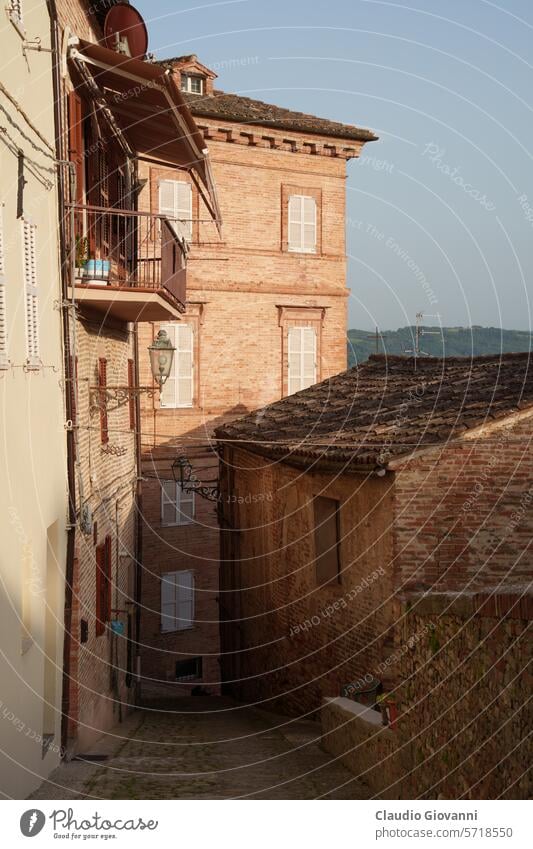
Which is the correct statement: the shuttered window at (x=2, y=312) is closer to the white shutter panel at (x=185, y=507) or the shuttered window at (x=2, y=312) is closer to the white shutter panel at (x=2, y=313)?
the white shutter panel at (x=2, y=313)

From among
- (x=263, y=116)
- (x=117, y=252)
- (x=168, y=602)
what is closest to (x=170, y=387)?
(x=168, y=602)

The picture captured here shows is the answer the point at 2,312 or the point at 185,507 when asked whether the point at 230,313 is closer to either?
the point at 185,507

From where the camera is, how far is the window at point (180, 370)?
982 inches

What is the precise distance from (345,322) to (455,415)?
14.8m

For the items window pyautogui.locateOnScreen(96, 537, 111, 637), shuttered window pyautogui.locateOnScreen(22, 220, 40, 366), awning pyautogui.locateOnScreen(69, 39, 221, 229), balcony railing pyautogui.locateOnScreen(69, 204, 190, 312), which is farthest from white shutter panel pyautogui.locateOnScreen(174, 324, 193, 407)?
shuttered window pyautogui.locateOnScreen(22, 220, 40, 366)

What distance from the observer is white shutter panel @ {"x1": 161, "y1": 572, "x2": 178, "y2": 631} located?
84.0 ft

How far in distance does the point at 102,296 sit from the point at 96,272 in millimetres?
317

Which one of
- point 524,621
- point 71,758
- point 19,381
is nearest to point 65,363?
point 19,381

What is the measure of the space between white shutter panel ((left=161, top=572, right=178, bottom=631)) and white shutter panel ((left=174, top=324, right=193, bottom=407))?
4.55 metres

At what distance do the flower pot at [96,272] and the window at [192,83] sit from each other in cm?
1563

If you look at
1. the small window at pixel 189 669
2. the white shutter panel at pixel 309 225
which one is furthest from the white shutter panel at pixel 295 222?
the small window at pixel 189 669

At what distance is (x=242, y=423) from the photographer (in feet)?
64.6

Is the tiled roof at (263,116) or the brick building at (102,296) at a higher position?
the tiled roof at (263,116)

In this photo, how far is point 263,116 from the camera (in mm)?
25500
